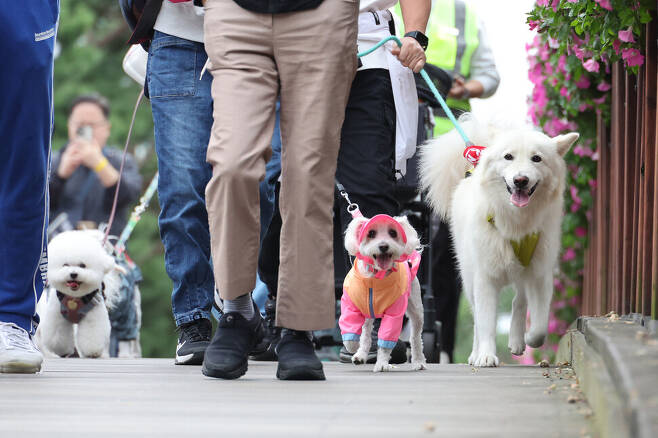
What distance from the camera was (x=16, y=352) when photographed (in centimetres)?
459

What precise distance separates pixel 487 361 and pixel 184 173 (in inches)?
67.7

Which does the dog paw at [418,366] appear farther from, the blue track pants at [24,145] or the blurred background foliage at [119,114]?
the blurred background foliage at [119,114]

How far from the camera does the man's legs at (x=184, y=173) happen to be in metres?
5.48

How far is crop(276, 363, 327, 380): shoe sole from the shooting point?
14.0 ft

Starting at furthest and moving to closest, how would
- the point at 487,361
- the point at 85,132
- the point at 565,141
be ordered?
the point at 85,132 < the point at 565,141 < the point at 487,361

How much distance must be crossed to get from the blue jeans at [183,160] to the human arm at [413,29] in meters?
1.08

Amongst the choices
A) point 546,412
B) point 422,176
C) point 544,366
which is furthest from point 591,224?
point 546,412

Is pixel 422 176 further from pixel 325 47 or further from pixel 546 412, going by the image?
pixel 546 412

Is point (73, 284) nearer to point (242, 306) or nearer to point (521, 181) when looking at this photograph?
point (521, 181)

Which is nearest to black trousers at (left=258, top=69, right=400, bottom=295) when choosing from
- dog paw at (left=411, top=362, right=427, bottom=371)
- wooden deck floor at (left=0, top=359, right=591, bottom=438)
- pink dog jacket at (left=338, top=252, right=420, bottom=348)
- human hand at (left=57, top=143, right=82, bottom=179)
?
pink dog jacket at (left=338, top=252, right=420, bottom=348)

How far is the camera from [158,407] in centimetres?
346

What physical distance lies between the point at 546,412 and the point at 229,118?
159 cm

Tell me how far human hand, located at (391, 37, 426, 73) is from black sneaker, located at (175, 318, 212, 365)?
1.67m

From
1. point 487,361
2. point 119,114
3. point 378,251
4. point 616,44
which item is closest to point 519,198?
point 487,361
